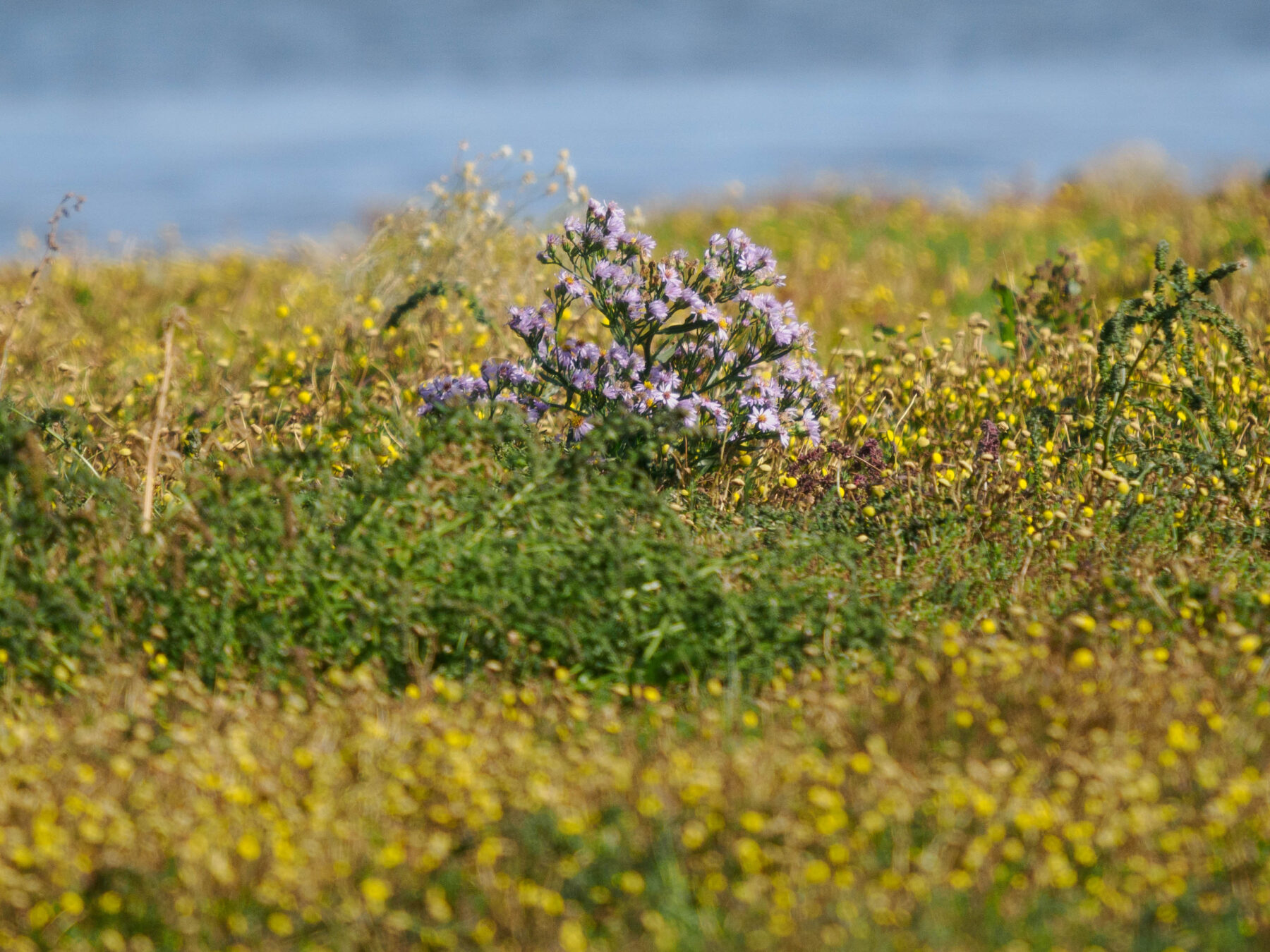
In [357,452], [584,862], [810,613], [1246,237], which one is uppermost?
[1246,237]

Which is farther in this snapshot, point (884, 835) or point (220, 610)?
point (220, 610)

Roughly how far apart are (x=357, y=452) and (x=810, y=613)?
4.81 ft

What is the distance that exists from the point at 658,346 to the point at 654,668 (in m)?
1.48

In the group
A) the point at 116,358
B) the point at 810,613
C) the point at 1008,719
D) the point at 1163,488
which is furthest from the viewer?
the point at 116,358

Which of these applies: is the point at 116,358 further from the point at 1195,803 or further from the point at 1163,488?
the point at 1195,803

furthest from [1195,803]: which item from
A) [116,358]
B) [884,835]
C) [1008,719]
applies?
[116,358]

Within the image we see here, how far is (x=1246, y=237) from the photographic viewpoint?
30.7 ft

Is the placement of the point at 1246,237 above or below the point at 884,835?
above

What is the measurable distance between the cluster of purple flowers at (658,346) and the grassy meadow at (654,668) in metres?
0.24

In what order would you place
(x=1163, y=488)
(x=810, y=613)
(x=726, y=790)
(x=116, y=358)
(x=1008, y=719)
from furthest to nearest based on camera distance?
(x=116, y=358), (x=1163, y=488), (x=810, y=613), (x=1008, y=719), (x=726, y=790)

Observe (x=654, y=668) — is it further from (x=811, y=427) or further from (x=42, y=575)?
(x=42, y=575)

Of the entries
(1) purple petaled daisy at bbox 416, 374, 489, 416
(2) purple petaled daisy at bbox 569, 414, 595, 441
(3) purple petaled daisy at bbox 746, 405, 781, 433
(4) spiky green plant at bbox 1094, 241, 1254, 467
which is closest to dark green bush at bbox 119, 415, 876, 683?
(2) purple petaled daisy at bbox 569, 414, 595, 441

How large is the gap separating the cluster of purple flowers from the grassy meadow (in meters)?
0.24

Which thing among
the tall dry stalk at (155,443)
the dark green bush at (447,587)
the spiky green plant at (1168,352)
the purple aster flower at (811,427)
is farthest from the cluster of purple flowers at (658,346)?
the spiky green plant at (1168,352)
